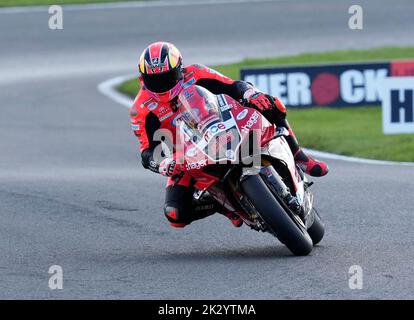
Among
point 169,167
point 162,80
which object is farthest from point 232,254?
point 162,80

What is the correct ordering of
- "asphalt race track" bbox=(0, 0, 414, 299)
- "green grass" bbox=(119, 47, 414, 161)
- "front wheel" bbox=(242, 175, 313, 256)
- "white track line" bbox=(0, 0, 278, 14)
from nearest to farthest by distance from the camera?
"asphalt race track" bbox=(0, 0, 414, 299) → "front wheel" bbox=(242, 175, 313, 256) → "green grass" bbox=(119, 47, 414, 161) → "white track line" bbox=(0, 0, 278, 14)

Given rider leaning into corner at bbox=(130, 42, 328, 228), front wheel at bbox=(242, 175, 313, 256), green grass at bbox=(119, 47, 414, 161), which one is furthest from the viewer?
green grass at bbox=(119, 47, 414, 161)

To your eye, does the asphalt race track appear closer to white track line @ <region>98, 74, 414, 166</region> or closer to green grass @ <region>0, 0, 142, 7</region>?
white track line @ <region>98, 74, 414, 166</region>

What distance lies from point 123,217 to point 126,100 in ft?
31.1

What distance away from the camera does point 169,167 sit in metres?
7.51

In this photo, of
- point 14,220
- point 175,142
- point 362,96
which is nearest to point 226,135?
point 175,142

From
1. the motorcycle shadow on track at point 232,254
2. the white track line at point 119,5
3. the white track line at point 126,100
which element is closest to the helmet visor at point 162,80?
the motorcycle shadow on track at point 232,254

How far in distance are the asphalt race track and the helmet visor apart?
1.15 meters

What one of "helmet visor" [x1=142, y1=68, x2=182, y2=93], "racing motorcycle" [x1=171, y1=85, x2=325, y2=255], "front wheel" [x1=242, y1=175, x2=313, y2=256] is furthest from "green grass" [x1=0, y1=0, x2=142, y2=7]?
"front wheel" [x1=242, y1=175, x2=313, y2=256]

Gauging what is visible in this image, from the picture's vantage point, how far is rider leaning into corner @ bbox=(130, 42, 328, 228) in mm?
7695

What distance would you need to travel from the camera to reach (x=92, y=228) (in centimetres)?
912

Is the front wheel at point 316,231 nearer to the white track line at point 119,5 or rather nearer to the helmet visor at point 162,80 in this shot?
the helmet visor at point 162,80

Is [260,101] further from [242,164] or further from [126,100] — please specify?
[126,100]

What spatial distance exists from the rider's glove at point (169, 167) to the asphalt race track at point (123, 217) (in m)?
0.61
